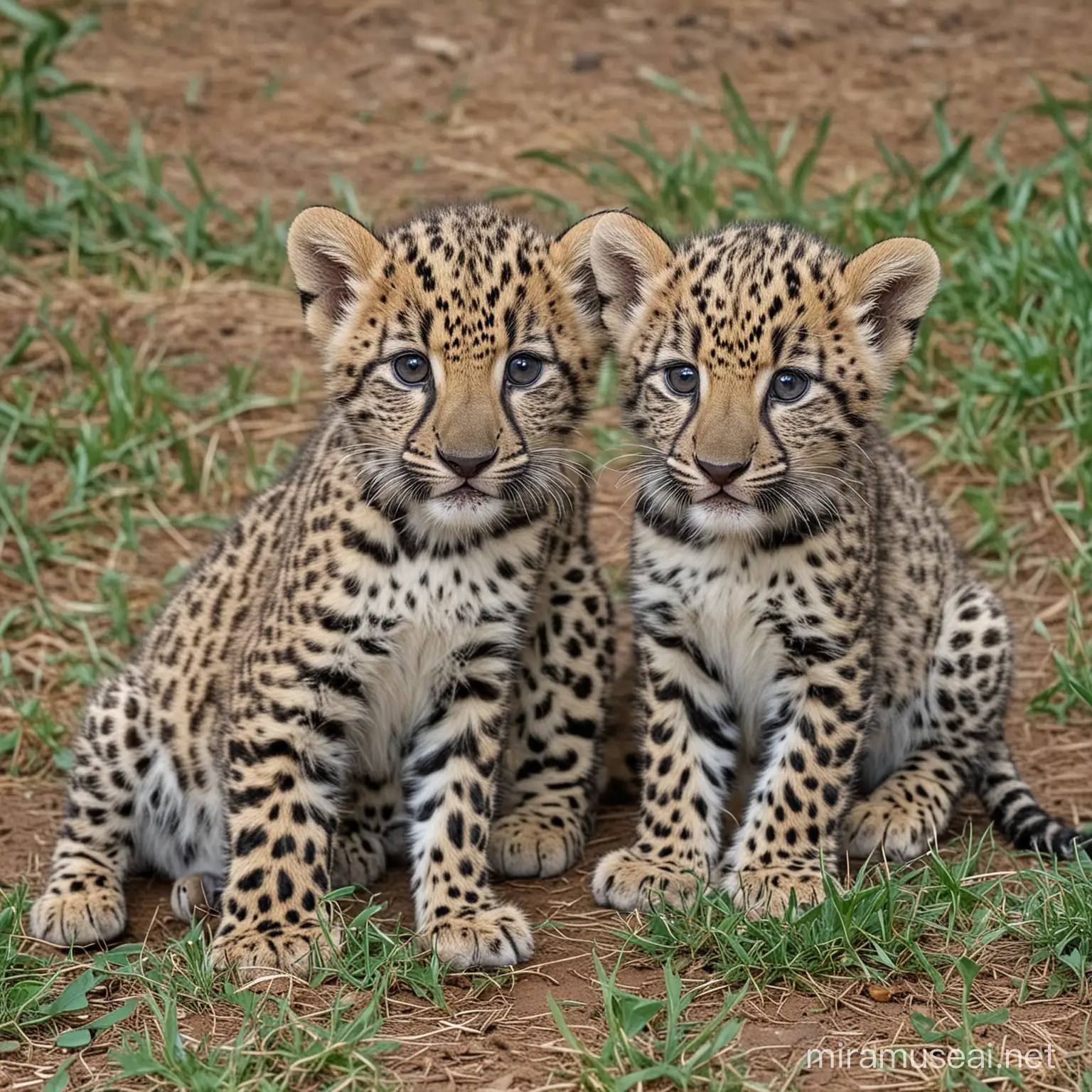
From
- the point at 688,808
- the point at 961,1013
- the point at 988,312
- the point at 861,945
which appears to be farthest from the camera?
the point at 988,312

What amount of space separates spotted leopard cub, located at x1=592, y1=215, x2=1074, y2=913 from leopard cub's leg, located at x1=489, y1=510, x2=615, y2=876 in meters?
0.41

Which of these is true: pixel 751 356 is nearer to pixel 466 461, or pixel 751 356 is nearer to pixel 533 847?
pixel 466 461

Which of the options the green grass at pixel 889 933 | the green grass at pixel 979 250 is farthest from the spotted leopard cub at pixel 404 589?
the green grass at pixel 979 250

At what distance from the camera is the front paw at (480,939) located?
5625mm

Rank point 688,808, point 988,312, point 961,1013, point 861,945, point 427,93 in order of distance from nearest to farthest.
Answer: point 961,1013 < point 861,945 < point 688,808 < point 988,312 < point 427,93

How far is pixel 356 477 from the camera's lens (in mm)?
5945

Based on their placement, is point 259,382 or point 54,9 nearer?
point 259,382

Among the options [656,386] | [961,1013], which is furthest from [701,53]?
[961,1013]

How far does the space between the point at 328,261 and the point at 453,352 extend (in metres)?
0.63

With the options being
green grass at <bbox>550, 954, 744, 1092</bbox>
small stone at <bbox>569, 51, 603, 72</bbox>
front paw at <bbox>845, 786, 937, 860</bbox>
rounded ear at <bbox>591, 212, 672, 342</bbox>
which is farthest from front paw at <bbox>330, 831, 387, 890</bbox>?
small stone at <bbox>569, 51, 603, 72</bbox>

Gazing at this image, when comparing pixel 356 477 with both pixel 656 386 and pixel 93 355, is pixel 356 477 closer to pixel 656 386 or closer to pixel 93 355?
pixel 656 386

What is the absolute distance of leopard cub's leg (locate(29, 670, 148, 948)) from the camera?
6.37 metres

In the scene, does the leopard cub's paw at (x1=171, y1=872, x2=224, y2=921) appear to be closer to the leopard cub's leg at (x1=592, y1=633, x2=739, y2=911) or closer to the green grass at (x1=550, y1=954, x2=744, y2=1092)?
the leopard cub's leg at (x1=592, y1=633, x2=739, y2=911)

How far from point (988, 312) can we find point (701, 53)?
383 centimetres
